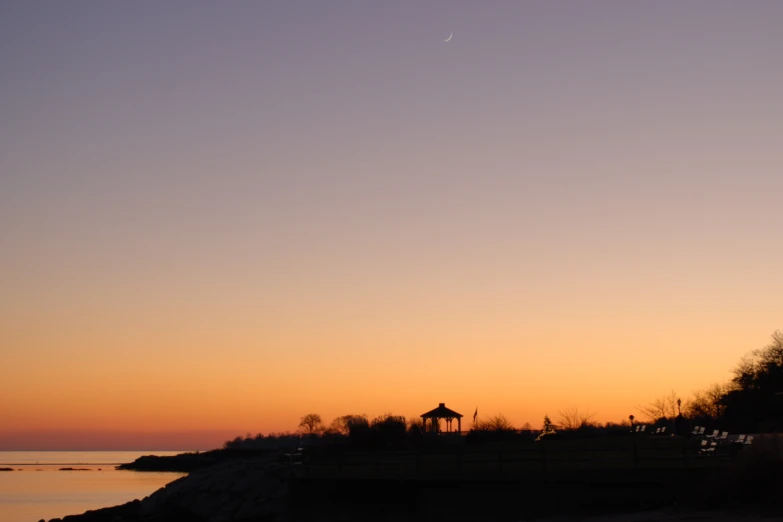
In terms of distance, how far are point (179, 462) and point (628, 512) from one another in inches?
6766

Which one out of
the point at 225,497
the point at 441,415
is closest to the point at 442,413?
the point at 441,415

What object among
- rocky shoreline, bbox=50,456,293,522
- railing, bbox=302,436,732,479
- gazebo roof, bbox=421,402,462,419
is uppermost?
gazebo roof, bbox=421,402,462,419

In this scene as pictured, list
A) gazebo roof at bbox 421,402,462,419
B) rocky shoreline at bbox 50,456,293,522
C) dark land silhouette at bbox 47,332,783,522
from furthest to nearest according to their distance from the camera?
1. gazebo roof at bbox 421,402,462,419
2. rocky shoreline at bbox 50,456,293,522
3. dark land silhouette at bbox 47,332,783,522

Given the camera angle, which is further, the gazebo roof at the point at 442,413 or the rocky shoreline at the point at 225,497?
the gazebo roof at the point at 442,413

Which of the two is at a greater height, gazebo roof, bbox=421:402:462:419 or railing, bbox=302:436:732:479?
gazebo roof, bbox=421:402:462:419

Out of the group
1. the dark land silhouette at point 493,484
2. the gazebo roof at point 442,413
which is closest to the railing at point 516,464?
the dark land silhouette at point 493,484

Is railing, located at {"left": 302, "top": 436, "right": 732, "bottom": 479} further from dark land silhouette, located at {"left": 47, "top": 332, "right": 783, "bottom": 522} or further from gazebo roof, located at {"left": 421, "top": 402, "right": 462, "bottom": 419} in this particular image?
gazebo roof, located at {"left": 421, "top": 402, "right": 462, "bottom": 419}

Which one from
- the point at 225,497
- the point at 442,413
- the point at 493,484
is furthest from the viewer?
the point at 442,413

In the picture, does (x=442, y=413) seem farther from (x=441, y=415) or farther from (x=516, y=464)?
(x=516, y=464)

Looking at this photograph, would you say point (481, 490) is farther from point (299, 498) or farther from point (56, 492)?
point (56, 492)

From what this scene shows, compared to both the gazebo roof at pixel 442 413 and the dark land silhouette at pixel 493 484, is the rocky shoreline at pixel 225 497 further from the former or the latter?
the gazebo roof at pixel 442 413

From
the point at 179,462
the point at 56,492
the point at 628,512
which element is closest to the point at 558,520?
the point at 628,512

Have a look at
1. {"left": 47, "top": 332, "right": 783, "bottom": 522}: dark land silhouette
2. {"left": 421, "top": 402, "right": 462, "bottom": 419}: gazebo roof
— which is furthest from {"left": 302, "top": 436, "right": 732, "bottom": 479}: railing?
{"left": 421, "top": 402, "right": 462, "bottom": 419}: gazebo roof

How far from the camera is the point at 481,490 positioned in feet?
102
